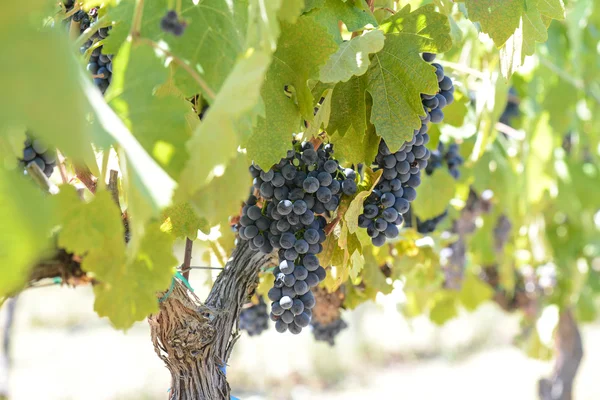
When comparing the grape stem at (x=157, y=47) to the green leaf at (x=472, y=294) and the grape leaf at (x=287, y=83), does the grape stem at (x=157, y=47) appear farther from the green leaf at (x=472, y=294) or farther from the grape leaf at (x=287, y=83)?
the green leaf at (x=472, y=294)

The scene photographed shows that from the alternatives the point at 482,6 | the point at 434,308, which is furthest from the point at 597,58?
the point at 482,6

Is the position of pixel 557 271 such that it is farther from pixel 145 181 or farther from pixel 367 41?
pixel 145 181

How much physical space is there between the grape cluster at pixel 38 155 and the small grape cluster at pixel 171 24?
52 centimetres

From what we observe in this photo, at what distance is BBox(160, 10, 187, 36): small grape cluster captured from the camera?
2.29ft

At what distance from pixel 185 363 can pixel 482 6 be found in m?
0.75

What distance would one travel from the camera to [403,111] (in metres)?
0.97

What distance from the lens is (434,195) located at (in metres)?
1.63

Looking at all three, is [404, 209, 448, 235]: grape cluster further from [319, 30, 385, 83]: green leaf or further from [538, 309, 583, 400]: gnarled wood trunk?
[538, 309, 583, 400]: gnarled wood trunk

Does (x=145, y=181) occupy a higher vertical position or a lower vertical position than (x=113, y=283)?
higher

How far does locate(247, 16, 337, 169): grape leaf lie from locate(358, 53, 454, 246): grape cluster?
0.22 metres

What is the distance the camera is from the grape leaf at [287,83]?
87 cm

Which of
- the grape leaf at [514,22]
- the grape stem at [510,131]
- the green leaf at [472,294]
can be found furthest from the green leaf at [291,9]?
the green leaf at [472,294]

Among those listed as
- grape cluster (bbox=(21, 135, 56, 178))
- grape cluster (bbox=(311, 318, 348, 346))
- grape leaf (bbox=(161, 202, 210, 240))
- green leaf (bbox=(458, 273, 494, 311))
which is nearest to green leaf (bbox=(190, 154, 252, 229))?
grape leaf (bbox=(161, 202, 210, 240))

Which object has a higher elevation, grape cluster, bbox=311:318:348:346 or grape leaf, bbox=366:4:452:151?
grape leaf, bbox=366:4:452:151
